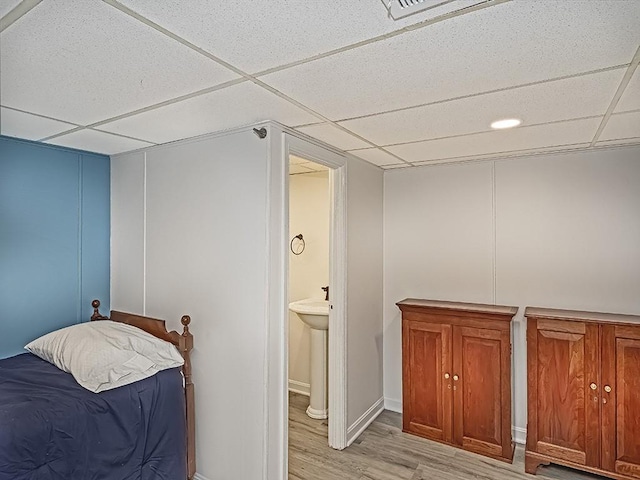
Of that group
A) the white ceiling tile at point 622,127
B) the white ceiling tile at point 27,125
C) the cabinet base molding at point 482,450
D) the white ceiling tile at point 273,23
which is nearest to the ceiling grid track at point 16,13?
the white ceiling tile at point 273,23

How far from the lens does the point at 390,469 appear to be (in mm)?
2783

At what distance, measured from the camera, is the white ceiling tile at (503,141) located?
7.88ft

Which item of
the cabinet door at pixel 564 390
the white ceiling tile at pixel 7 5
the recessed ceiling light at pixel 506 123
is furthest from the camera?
the cabinet door at pixel 564 390

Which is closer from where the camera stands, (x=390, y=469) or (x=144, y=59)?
(x=144, y=59)

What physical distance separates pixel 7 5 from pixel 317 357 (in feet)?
10.4

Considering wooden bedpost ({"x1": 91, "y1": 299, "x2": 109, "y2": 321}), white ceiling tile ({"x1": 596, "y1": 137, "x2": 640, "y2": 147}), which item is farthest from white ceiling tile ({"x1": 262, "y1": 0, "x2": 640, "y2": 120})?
wooden bedpost ({"x1": 91, "y1": 299, "x2": 109, "y2": 321})

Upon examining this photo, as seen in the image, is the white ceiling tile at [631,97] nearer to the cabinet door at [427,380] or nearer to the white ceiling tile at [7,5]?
the cabinet door at [427,380]

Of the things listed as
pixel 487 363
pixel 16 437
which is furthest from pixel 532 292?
pixel 16 437

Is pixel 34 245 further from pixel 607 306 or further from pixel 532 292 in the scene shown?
pixel 607 306

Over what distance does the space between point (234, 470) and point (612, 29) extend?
2753 mm

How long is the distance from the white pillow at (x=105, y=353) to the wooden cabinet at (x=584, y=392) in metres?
2.42

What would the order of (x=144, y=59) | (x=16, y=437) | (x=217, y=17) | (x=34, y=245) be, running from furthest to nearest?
(x=34, y=245) < (x=16, y=437) < (x=144, y=59) < (x=217, y=17)

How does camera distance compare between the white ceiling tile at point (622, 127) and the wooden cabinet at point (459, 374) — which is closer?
the white ceiling tile at point (622, 127)

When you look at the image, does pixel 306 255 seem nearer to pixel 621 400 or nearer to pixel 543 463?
pixel 543 463
